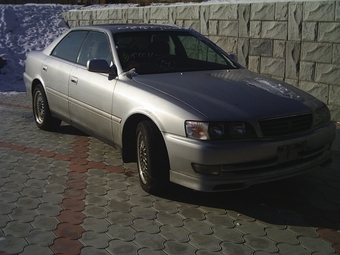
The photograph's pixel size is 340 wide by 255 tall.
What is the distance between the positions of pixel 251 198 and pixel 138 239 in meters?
1.35

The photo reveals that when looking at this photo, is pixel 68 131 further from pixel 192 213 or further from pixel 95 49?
pixel 192 213

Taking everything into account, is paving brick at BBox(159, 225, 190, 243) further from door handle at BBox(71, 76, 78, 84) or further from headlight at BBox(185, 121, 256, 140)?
door handle at BBox(71, 76, 78, 84)

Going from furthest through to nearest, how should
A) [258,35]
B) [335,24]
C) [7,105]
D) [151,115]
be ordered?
[7,105] → [258,35] → [335,24] → [151,115]

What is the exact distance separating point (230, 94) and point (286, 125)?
1.93ft

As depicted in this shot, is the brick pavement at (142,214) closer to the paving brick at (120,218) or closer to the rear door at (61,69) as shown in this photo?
the paving brick at (120,218)

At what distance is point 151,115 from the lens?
4.46 m

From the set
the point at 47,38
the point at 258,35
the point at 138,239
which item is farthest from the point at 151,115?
the point at 47,38

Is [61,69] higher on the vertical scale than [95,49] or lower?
lower

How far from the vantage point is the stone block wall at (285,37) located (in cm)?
741

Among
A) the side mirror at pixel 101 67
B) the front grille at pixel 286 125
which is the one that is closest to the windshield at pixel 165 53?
the side mirror at pixel 101 67

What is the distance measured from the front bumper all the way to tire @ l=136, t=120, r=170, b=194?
4.9 inches

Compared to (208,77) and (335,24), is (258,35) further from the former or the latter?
(208,77)

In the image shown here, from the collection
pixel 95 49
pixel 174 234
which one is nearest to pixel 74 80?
pixel 95 49

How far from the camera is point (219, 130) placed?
4066mm
